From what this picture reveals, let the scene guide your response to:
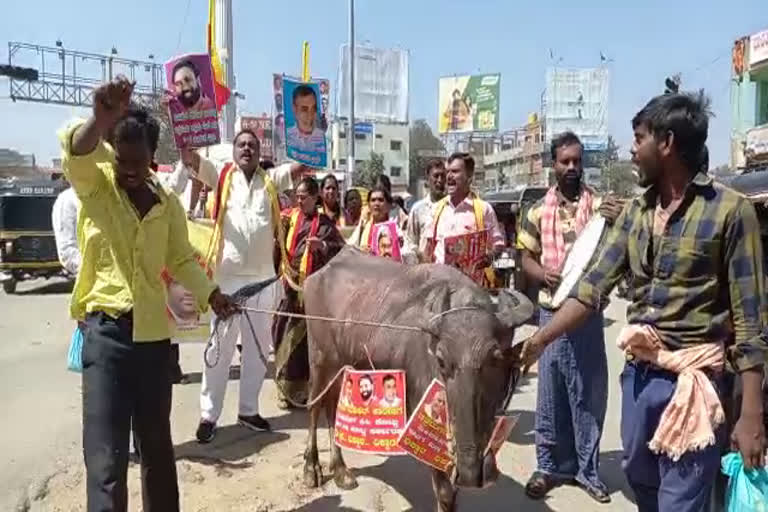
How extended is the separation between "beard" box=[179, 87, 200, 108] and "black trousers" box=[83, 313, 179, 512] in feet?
7.61

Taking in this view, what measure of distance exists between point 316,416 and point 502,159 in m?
57.8

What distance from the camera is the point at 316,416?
4531mm

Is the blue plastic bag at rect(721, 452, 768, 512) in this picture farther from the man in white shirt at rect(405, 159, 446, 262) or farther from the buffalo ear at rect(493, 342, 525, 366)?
the man in white shirt at rect(405, 159, 446, 262)

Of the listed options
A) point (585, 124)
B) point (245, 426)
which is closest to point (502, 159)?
point (585, 124)

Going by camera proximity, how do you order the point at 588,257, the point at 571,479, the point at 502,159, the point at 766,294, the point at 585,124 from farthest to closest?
the point at 502,159
the point at 585,124
the point at 571,479
the point at 588,257
the point at 766,294

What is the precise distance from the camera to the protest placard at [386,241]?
19.5 ft

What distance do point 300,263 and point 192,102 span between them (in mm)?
1707

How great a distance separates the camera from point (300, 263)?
5.86 metres

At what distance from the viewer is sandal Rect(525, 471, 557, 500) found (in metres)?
4.17

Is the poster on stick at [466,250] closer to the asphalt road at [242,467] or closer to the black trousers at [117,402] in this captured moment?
the asphalt road at [242,467]

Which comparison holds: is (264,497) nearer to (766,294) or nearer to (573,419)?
(573,419)

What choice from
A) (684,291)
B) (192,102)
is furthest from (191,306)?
(684,291)

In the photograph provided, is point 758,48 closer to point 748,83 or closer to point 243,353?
point 748,83

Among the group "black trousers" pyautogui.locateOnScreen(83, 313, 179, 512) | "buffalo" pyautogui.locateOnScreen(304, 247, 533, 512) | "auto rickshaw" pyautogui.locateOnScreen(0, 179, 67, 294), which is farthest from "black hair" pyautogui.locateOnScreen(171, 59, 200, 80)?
"auto rickshaw" pyautogui.locateOnScreen(0, 179, 67, 294)
